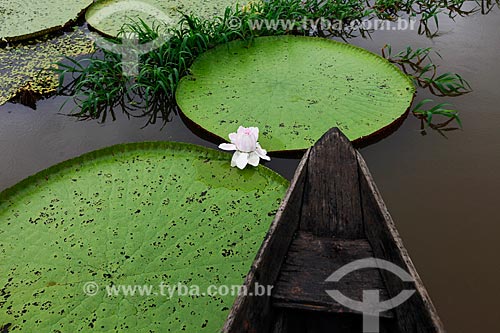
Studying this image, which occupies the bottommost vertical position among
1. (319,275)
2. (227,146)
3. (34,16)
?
(319,275)

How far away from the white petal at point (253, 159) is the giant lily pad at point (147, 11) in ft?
5.01

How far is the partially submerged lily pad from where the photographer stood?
2.54 meters

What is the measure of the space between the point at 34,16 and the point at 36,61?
60 centimetres

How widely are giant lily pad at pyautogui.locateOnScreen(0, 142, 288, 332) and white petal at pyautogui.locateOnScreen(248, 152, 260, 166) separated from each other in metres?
0.03

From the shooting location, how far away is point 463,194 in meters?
1.87

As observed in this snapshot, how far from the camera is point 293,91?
2.40 metres

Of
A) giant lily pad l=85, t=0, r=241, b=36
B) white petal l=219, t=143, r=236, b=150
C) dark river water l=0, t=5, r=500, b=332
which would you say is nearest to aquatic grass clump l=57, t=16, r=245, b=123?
Result: dark river water l=0, t=5, r=500, b=332

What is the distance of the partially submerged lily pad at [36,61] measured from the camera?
254 centimetres

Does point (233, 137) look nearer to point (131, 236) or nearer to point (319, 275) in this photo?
point (131, 236)

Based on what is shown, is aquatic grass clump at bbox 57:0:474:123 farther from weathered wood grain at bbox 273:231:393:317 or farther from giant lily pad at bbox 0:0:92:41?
weathered wood grain at bbox 273:231:393:317

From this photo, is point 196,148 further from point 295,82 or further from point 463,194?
point 463,194

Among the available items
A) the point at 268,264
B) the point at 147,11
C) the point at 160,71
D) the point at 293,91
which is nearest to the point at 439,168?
the point at 293,91

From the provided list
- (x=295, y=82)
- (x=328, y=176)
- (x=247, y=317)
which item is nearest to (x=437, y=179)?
(x=328, y=176)

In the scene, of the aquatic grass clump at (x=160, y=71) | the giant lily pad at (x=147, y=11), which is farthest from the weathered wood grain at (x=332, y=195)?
the giant lily pad at (x=147, y=11)
